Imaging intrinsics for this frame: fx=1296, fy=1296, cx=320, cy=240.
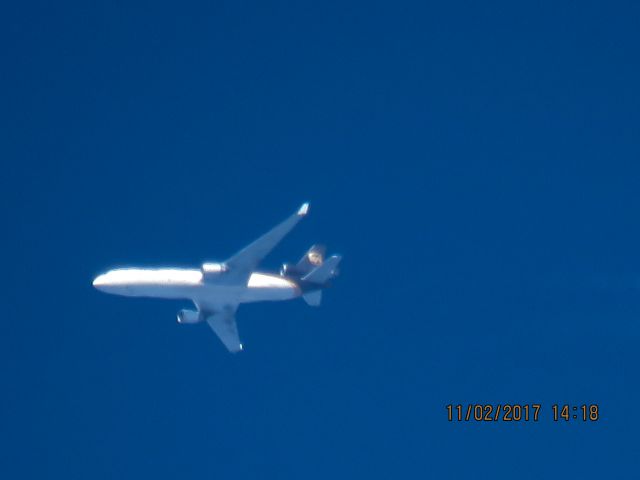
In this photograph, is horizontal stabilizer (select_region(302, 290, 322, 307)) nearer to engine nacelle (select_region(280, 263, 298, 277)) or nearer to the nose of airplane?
engine nacelle (select_region(280, 263, 298, 277))

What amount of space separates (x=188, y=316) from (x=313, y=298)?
25.0 feet

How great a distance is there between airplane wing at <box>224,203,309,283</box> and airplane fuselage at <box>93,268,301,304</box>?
1.90 feet

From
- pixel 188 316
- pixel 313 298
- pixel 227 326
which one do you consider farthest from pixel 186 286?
pixel 313 298

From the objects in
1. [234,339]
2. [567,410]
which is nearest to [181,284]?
[234,339]

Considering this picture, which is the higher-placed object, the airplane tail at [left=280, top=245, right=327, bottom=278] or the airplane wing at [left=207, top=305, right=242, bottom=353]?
the airplane tail at [left=280, top=245, right=327, bottom=278]

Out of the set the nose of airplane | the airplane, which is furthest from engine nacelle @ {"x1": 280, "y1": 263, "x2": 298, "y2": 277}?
the nose of airplane

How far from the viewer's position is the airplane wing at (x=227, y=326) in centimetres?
7856

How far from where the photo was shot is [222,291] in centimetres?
7431

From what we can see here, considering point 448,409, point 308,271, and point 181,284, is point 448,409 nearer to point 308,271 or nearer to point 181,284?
point 308,271

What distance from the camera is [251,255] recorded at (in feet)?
241

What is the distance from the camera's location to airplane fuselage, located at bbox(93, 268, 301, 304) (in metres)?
73.1

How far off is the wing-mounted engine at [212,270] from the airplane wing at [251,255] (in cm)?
33

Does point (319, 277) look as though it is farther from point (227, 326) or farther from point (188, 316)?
point (188, 316)

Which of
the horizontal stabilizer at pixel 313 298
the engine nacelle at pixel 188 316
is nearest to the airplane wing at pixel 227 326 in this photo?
the engine nacelle at pixel 188 316
